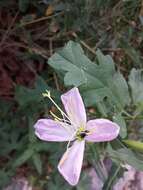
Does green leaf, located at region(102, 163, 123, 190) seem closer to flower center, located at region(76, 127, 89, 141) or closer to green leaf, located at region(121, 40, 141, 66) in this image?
flower center, located at region(76, 127, 89, 141)

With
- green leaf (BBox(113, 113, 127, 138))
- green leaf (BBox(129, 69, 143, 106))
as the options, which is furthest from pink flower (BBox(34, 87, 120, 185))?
green leaf (BBox(129, 69, 143, 106))

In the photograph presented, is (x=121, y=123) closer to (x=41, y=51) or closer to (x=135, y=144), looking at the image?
(x=135, y=144)

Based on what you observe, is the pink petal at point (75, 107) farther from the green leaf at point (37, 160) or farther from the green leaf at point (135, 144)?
the green leaf at point (37, 160)

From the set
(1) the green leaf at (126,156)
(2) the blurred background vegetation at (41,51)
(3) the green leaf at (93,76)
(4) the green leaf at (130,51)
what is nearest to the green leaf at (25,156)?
(2) the blurred background vegetation at (41,51)

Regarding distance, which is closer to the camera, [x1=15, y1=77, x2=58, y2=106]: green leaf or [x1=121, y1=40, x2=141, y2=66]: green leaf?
[x1=15, y1=77, x2=58, y2=106]: green leaf

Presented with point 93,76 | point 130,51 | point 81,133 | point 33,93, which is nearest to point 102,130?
point 81,133

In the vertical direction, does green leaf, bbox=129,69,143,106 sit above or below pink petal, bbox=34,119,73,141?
below

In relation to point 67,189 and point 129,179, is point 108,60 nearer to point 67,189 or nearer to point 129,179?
point 67,189
